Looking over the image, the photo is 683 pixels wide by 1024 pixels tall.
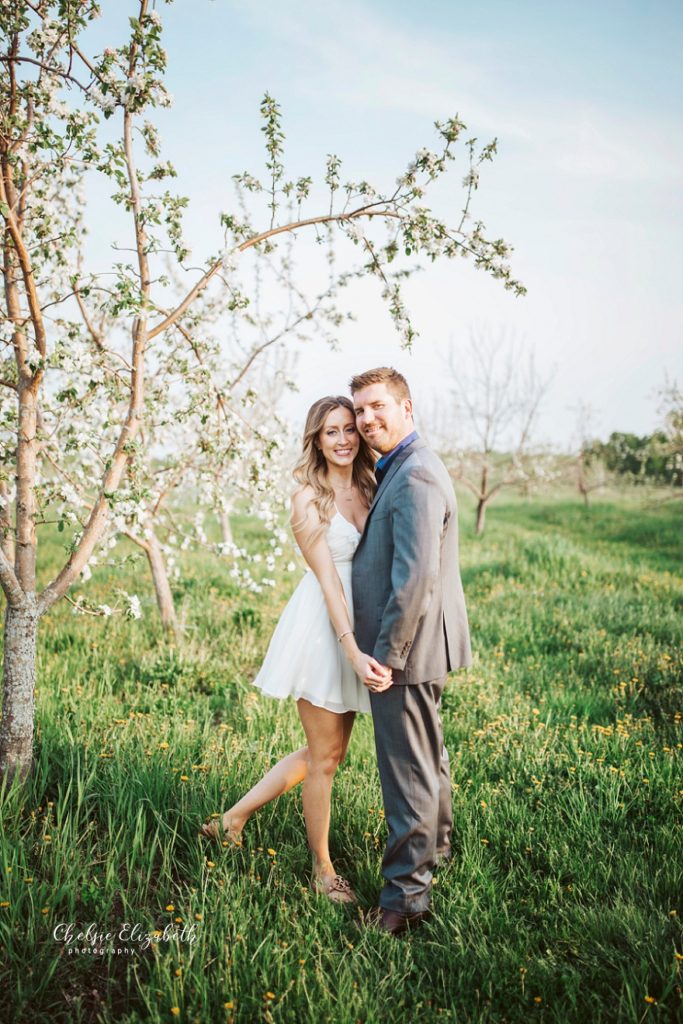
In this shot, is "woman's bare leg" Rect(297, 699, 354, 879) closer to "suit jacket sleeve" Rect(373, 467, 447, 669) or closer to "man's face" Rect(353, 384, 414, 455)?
"suit jacket sleeve" Rect(373, 467, 447, 669)

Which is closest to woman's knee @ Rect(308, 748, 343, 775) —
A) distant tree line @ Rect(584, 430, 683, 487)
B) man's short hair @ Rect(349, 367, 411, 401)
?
man's short hair @ Rect(349, 367, 411, 401)

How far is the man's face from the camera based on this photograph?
118 inches

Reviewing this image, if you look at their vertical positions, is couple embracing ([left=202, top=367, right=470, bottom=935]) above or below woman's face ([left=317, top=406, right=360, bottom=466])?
below

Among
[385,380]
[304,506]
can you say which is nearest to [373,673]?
[304,506]

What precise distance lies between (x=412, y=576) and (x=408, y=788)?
0.98 m

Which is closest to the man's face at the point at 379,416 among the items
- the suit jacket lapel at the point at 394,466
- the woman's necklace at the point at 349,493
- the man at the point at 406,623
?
the man at the point at 406,623

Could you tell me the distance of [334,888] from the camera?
9.59 ft

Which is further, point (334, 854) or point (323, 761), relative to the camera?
point (334, 854)

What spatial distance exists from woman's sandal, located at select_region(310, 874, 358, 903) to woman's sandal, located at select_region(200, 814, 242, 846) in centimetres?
42

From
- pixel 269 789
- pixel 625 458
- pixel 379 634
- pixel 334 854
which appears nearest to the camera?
pixel 379 634

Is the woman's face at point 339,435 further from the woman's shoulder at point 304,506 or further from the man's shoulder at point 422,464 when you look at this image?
the man's shoulder at point 422,464

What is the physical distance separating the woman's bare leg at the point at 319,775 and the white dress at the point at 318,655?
9 cm

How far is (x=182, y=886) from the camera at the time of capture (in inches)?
113

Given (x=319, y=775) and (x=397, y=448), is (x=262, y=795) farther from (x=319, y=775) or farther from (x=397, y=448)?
(x=397, y=448)
